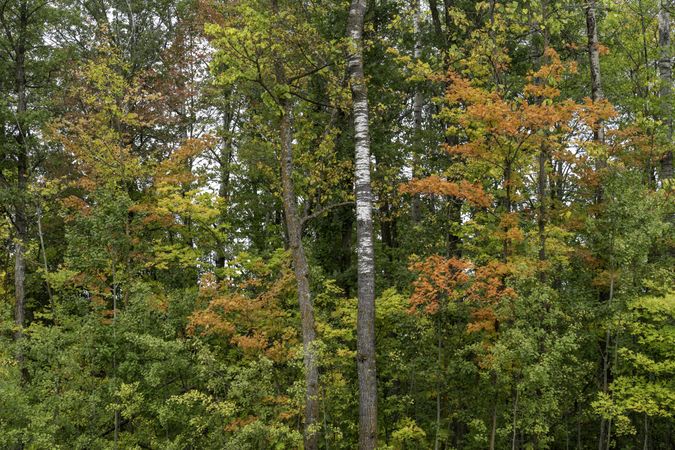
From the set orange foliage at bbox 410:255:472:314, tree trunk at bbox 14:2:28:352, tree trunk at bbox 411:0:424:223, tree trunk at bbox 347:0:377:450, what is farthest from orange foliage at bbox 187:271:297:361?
tree trunk at bbox 14:2:28:352

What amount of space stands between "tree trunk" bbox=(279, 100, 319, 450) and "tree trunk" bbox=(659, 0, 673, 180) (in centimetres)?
852

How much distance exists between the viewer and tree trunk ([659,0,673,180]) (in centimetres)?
1232

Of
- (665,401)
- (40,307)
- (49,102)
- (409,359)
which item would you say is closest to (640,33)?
(665,401)

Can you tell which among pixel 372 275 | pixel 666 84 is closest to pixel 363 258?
pixel 372 275

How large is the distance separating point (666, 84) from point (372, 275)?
891cm

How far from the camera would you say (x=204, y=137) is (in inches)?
573

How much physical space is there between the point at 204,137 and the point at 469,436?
999cm

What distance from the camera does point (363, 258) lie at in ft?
28.1

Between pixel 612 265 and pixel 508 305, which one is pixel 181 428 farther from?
pixel 612 265

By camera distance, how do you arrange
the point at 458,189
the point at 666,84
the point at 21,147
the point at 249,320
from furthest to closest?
the point at 21,147, the point at 666,84, the point at 249,320, the point at 458,189

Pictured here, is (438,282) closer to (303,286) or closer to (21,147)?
(303,286)

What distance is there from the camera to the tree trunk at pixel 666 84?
12320 mm

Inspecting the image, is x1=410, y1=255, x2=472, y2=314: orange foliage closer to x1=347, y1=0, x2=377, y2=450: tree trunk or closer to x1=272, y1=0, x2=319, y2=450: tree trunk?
x1=347, y1=0, x2=377, y2=450: tree trunk

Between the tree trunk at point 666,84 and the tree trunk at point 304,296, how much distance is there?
8518 millimetres
